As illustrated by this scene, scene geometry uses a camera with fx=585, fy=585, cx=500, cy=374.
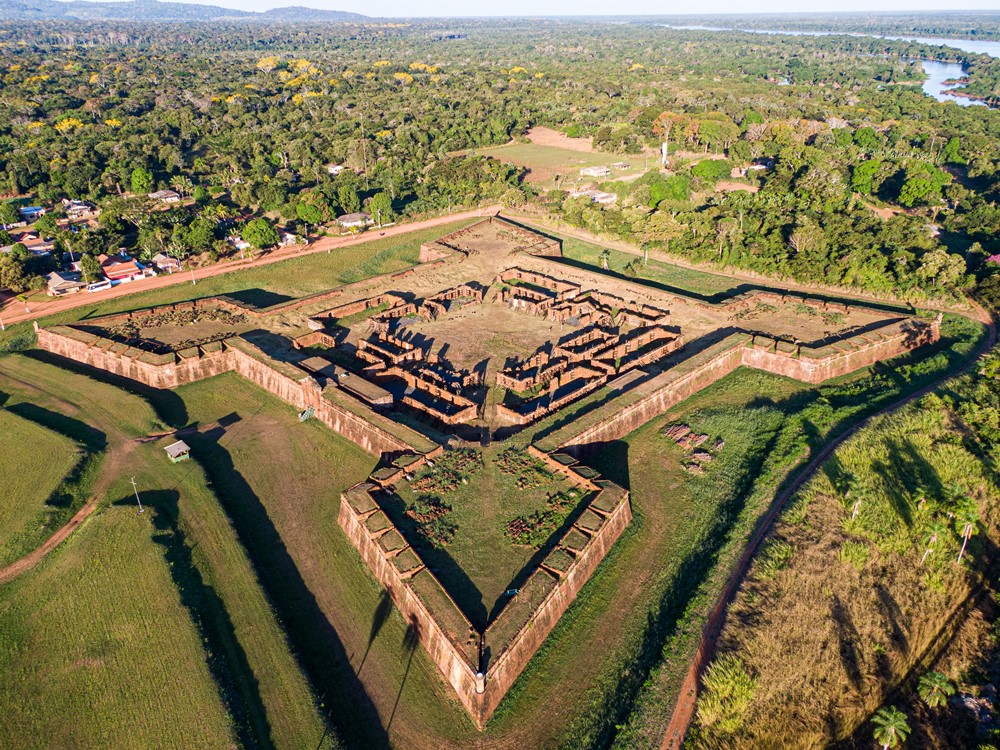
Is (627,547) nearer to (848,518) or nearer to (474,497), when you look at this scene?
(474,497)

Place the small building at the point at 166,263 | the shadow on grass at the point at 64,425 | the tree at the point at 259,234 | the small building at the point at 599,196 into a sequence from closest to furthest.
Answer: the shadow on grass at the point at 64,425, the small building at the point at 166,263, the tree at the point at 259,234, the small building at the point at 599,196

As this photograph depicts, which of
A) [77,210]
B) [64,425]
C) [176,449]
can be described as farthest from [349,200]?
[176,449]

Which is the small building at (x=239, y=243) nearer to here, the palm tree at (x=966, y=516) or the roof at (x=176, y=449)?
the roof at (x=176, y=449)

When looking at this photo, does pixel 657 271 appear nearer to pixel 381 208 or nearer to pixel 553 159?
pixel 381 208

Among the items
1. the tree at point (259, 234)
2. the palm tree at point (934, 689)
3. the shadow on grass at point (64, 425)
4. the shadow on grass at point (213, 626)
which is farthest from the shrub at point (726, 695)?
the tree at point (259, 234)

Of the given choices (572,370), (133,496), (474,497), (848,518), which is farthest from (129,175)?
(848,518)

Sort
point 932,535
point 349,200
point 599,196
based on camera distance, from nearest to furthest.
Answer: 1. point 932,535
2. point 349,200
3. point 599,196
